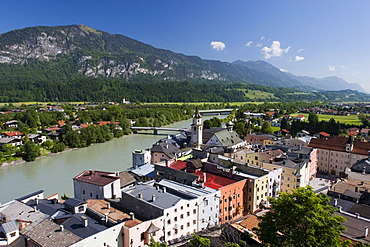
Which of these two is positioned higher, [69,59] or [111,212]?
A: [69,59]

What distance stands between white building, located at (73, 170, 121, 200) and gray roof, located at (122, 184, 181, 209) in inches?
48.5

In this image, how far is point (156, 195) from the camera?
11664mm

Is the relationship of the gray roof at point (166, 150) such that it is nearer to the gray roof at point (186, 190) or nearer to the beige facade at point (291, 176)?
the gray roof at point (186, 190)

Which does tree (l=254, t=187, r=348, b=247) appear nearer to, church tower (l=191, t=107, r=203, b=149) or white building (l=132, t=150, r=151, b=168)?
white building (l=132, t=150, r=151, b=168)

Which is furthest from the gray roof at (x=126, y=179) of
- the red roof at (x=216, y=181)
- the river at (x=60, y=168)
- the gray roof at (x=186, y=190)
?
the river at (x=60, y=168)

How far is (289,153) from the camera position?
21.0 metres

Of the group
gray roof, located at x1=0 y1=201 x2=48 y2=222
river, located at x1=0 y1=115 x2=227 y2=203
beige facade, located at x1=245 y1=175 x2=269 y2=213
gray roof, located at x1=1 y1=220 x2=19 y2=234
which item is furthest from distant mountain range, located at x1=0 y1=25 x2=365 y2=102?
beige facade, located at x1=245 y1=175 x2=269 y2=213

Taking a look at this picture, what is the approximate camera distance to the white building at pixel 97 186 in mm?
13141

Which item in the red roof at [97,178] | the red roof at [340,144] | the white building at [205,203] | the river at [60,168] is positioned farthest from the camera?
the red roof at [340,144]

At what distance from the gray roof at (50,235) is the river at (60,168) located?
9420mm

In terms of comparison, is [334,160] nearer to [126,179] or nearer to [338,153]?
[338,153]

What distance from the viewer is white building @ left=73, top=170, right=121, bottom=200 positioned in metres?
13.1

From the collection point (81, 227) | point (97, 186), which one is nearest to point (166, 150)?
point (97, 186)

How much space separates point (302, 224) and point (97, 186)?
382 inches
